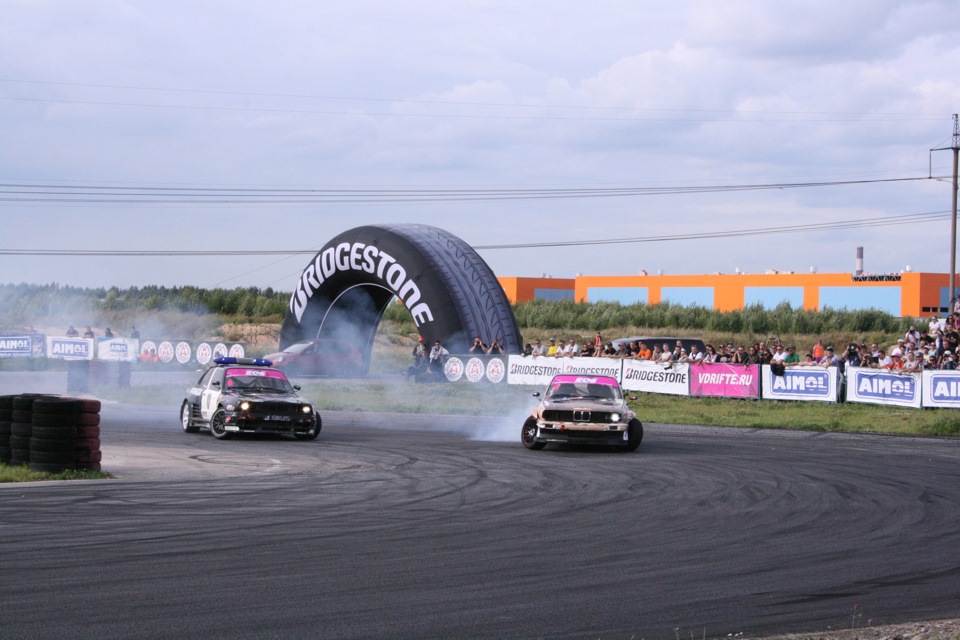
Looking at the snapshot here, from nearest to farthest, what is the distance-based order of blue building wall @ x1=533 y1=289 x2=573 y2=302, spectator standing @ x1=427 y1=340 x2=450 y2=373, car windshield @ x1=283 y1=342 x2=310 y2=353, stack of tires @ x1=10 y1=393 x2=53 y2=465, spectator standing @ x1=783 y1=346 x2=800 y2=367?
stack of tires @ x1=10 y1=393 x2=53 y2=465, spectator standing @ x1=783 y1=346 x2=800 y2=367, spectator standing @ x1=427 y1=340 x2=450 y2=373, car windshield @ x1=283 y1=342 x2=310 y2=353, blue building wall @ x1=533 y1=289 x2=573 y2=302

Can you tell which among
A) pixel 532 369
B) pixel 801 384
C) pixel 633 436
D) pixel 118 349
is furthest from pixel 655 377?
pixel 118 349

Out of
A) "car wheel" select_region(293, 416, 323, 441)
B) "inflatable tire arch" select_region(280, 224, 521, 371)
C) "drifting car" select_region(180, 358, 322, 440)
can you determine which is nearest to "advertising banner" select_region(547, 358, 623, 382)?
"inflatable tire arch" select_region(280, 224, 521, 371)

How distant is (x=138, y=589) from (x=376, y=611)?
1804 mm

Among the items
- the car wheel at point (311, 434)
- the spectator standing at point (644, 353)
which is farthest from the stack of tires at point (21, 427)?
the spectator standing at point (644, 353)

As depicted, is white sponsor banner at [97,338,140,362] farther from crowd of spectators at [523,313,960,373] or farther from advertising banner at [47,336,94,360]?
crowd of spectators at [523,313,960,373]

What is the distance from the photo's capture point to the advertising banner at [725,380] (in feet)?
94.0

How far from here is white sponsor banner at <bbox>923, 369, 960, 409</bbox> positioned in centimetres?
2462

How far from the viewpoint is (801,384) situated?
27.7m

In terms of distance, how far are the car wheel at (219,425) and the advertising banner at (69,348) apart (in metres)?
27.9

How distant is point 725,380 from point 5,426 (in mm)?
19046

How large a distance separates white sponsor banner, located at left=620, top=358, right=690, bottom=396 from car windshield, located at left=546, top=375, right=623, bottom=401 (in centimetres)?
1021

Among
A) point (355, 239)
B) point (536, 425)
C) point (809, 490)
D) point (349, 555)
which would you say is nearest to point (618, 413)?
point (536, 425)

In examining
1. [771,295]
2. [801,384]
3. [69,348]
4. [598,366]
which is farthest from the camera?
[771,295]

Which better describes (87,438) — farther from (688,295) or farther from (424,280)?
(688,295)
